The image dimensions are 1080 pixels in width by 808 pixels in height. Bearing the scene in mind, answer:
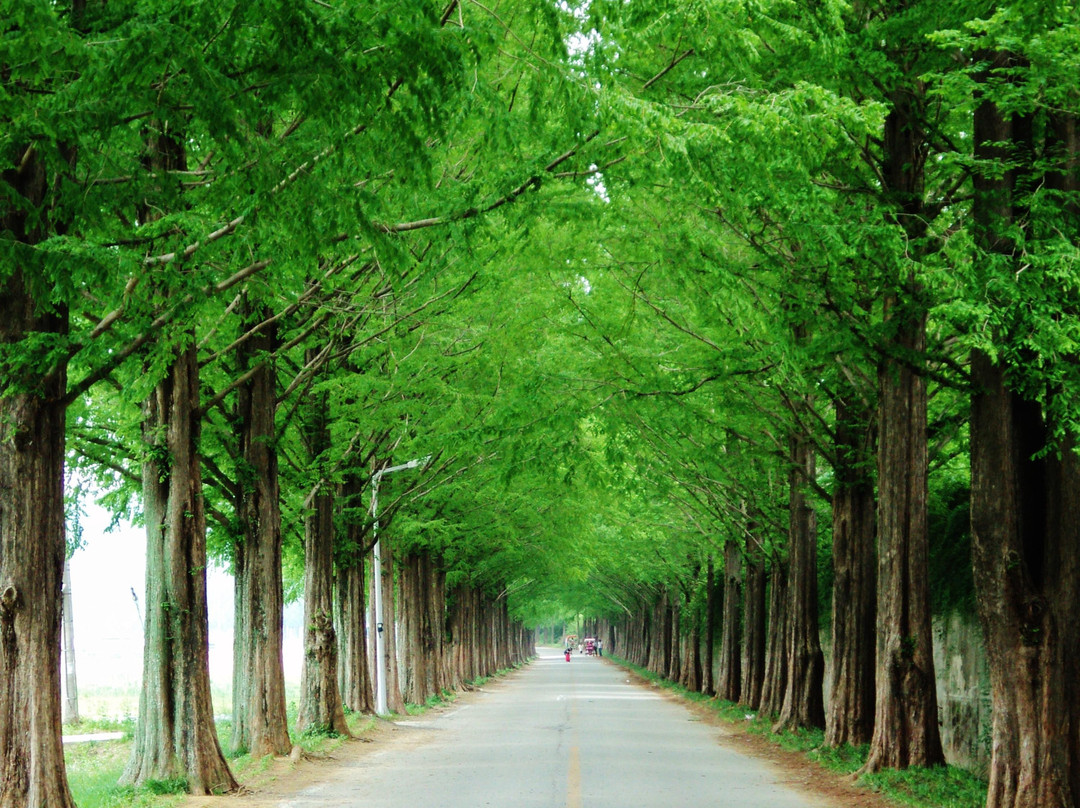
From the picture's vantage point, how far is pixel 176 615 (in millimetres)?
14477

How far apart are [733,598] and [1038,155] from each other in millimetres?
25731

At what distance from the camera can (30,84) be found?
7035 millimetres

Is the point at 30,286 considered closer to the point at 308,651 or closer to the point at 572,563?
the point at 308,651

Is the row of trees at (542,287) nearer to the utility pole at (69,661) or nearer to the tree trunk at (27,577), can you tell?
the tree trunk at (27,577)

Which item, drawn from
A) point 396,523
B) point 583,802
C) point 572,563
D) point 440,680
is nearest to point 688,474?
point 396,523

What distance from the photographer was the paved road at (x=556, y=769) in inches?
545

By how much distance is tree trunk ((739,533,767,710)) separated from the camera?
32.3 meters

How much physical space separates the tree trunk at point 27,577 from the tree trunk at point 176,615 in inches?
151

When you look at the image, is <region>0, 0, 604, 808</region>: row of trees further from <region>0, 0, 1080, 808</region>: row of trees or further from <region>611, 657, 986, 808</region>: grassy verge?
<region>611, 657, 986, 808</region>: grassy verge

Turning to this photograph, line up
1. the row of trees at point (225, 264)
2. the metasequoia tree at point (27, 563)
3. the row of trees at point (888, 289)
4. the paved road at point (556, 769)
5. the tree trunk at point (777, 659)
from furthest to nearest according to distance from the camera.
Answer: the tree trunk at point (777, 659) < the paved road at point (556, 769) < the metasequoia tree at point (27, 563) < the row of trees at point (888, 289) < the row of trees at point (225, 264)

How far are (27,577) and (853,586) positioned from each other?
43.5 ft

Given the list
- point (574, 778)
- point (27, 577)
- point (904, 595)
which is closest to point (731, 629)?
point (904, 595)

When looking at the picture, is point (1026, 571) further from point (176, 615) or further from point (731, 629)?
point (731, 629)

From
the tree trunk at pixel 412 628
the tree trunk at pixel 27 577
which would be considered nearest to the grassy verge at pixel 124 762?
the tree trunk at pixel 412 628
